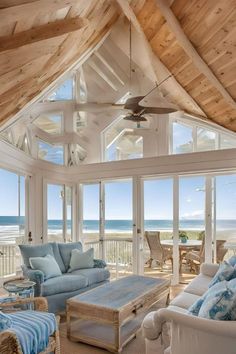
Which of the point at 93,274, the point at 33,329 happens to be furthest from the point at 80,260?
the point at 33,329

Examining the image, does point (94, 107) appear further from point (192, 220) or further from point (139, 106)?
point (192, 220)

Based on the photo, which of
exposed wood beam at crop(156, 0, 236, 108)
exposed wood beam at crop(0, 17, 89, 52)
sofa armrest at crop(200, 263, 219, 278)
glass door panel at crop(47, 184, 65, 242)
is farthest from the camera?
glass door panel at crop(47, 184, 65, 242)

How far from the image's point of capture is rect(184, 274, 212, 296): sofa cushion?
339cm

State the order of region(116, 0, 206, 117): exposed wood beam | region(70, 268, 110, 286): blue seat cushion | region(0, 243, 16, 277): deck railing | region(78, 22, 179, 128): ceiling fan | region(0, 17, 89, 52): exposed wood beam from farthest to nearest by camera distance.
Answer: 1. region(0, 243, 16, 277): deck railing
2. region(70, 268, 110, 286): blue seat cushion
3. region(116, 0, 206, 117): exposed wood beam
4. region(78, 22, 179, 128): ceiling fan
5. region(0, 17, 89, 52): exposed wood beam

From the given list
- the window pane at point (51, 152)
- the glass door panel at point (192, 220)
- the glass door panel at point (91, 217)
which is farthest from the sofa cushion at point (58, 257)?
the glass door panel at point (192, 220)

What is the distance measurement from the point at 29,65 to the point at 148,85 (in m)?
3.35

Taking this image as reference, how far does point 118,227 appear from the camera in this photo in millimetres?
6559

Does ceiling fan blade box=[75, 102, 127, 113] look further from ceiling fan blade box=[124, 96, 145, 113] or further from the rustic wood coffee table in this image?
the rustic wood coffee table

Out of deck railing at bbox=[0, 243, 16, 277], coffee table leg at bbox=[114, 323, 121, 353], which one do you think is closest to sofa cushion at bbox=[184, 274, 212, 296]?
coffee table leg at bbox=[114, 323, 121, 353]

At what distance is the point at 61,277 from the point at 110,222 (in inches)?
98.3

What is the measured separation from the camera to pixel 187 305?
2.95m

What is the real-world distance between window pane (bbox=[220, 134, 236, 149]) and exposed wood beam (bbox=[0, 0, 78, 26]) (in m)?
3.89

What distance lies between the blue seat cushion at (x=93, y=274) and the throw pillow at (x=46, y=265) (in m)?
0.35

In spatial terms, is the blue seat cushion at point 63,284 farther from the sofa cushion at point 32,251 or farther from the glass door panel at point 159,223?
the glass door panel at point 159,223
